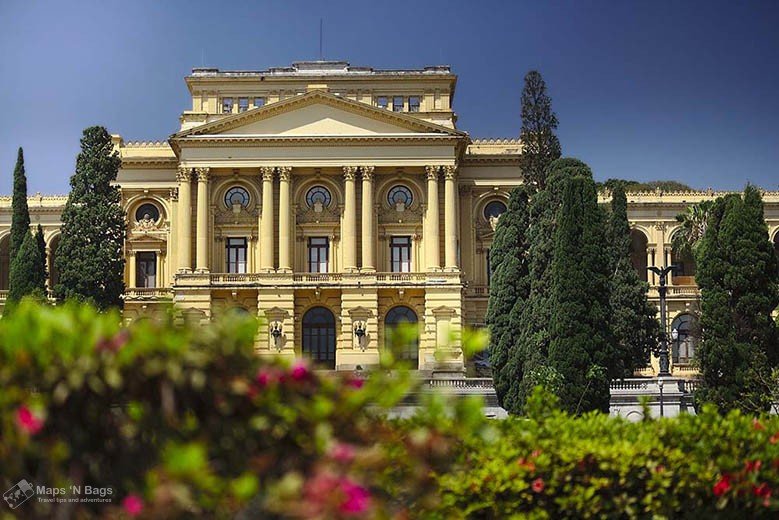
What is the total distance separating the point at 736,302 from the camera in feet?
89.0

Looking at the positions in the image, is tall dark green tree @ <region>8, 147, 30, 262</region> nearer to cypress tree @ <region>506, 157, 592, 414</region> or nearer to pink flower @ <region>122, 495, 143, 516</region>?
cypress tree @ <region>506, 157, 592, 414</region>

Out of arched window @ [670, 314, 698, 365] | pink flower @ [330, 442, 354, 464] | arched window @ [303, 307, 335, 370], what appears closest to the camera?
pink flower @ [330, 442, 354, 464]

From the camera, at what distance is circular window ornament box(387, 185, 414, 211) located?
1992 inches

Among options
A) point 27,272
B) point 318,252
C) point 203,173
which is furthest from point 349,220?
point 27,272

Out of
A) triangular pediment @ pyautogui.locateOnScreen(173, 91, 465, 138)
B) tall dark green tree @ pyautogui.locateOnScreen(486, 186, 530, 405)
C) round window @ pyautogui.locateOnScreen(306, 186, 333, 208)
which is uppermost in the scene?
triangular pediment @ pyautogui.locateOnScreen(173, 91, 465, 138)

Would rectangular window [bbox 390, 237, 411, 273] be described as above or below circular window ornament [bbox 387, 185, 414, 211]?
below

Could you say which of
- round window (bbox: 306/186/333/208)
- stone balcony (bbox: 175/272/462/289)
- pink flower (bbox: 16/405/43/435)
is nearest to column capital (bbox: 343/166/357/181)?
round window (bbox: 306/186/333/208)

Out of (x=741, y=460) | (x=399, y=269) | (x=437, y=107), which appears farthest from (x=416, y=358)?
(x=741, y=460)

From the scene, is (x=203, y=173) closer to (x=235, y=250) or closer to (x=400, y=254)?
(x=235, y=250)

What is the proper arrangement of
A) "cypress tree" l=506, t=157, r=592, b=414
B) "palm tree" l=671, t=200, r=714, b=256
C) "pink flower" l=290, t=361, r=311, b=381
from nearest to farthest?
"pink flower" l=290, t=361, r=311, b=381 → "cypress tree" l=506, t=157, r=592, b=414 → "palm tree" l=671, t=200, r=714, b=256

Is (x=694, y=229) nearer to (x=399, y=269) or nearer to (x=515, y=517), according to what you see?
(x=399, y=269)

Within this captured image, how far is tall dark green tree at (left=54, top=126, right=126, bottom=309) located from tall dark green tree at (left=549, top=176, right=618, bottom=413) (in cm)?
2241

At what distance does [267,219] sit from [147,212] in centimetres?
791

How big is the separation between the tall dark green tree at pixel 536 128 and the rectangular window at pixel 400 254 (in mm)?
7606
